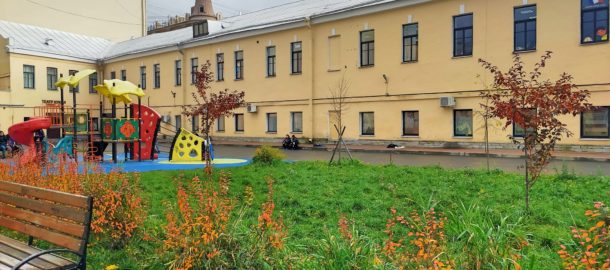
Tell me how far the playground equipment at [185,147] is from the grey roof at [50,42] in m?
25.1

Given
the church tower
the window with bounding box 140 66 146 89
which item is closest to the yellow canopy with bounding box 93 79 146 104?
the window with bounding box 140 66 146 89

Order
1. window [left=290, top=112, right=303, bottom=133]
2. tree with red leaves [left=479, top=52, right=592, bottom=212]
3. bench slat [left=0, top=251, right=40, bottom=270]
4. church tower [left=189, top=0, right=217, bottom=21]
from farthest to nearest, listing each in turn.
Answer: church tower [left=189, top=0, right=217, bottom=21] → window [left=290, top=112, right=303, bottom=133] → tree with red leaves [left=479, top=52, right=592, bottom=212] → bench slat [left=0, top=251, right=40, bottom=270]

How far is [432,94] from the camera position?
23.6 m

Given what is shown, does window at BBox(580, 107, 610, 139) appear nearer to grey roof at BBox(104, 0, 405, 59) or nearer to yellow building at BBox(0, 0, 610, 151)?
yellow building at BBox(0, 0, 610, 151)

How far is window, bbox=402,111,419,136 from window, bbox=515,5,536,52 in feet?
18.4

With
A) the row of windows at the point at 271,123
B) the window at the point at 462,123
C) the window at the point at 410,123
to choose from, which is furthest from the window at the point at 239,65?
the window at the point at 462,123

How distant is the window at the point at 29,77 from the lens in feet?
→ 124

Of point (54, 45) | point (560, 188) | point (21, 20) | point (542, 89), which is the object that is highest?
point (21, 20)

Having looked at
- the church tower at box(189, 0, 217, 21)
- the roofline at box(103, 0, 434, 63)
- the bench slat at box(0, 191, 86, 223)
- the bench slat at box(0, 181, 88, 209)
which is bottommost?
the bench slat at box(0, 191, 86, 223)

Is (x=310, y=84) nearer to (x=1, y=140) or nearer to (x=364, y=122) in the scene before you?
(x=364, y=122)

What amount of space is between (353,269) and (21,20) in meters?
49.8

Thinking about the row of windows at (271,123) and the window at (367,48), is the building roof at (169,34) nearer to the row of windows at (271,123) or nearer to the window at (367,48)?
the window at (367,48)

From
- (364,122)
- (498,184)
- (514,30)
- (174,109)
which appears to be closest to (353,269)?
(498,184)

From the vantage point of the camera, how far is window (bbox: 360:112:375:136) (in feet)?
85.7
